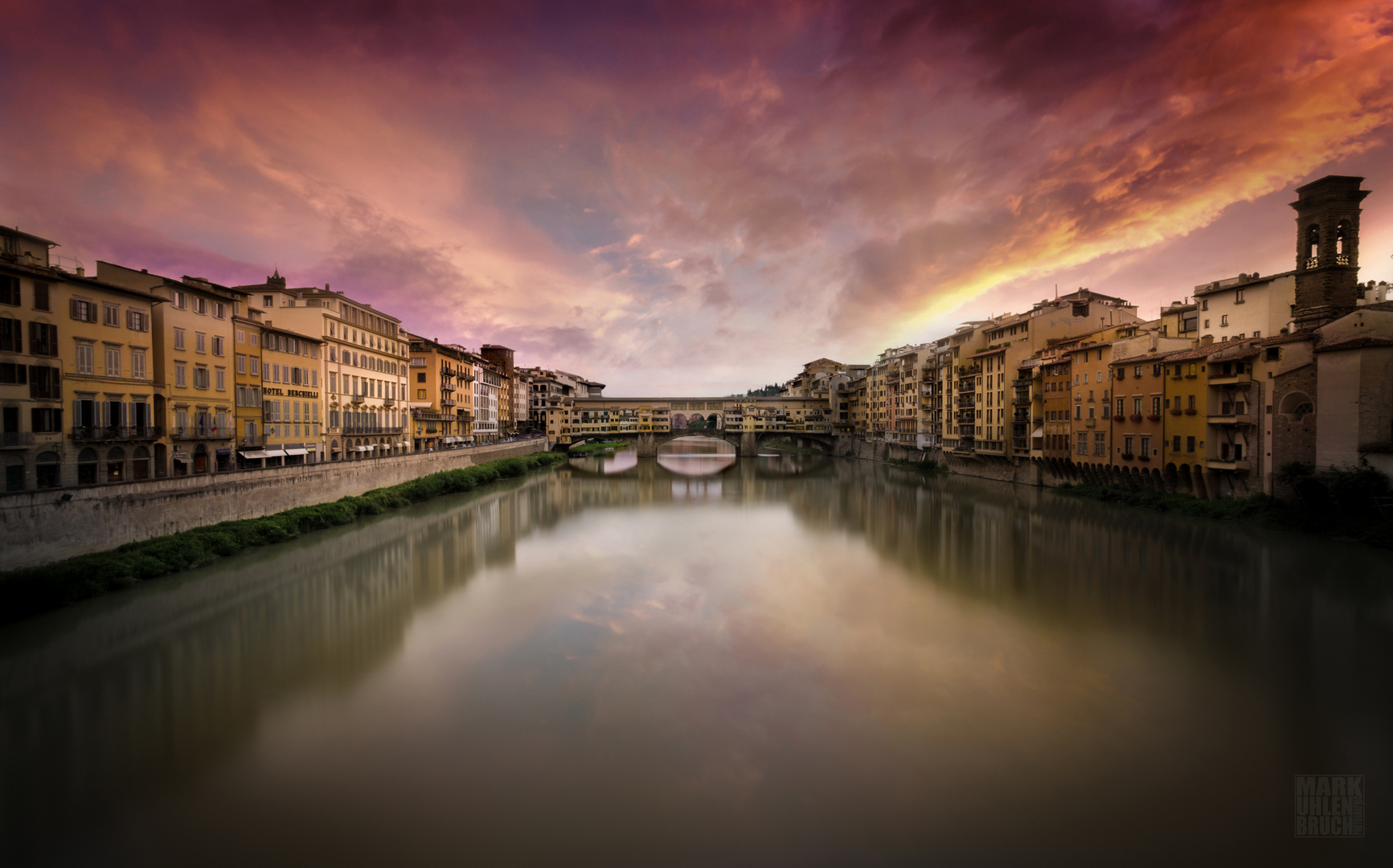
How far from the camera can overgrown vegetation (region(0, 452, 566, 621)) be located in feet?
39.1

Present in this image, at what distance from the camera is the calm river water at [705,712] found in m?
5.97

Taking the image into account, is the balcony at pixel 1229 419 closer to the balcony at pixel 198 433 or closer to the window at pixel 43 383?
the balcony at pixel 198 433

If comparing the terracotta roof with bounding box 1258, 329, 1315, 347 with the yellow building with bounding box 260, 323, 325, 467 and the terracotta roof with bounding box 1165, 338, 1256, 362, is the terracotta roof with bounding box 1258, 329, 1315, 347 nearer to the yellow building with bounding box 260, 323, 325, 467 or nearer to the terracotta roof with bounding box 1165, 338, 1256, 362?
the terracotta roof with bounding box 1165, 338, 1256, 362

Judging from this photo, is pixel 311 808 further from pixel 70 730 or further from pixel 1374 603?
pixel 1374 603

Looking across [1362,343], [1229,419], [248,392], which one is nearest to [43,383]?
[248,392]

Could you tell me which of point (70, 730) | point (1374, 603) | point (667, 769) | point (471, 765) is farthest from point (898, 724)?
point (1374, 603)

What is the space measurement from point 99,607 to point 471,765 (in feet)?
37.8

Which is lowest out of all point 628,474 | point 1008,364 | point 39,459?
point 628,474

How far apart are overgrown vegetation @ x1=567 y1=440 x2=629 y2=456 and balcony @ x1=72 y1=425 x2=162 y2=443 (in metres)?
46.8

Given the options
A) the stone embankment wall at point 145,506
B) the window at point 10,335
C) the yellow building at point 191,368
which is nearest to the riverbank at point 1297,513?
the stone embankment wall at point 145,506

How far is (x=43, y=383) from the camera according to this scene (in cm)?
1538

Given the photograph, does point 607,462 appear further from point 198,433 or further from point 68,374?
point 68,374

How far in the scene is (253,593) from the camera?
1426 centimetres

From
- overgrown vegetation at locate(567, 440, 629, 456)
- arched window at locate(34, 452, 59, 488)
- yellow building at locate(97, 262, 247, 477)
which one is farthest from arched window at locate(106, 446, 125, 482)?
overgrown vegetation at locate(567, 440, 629, 456)
